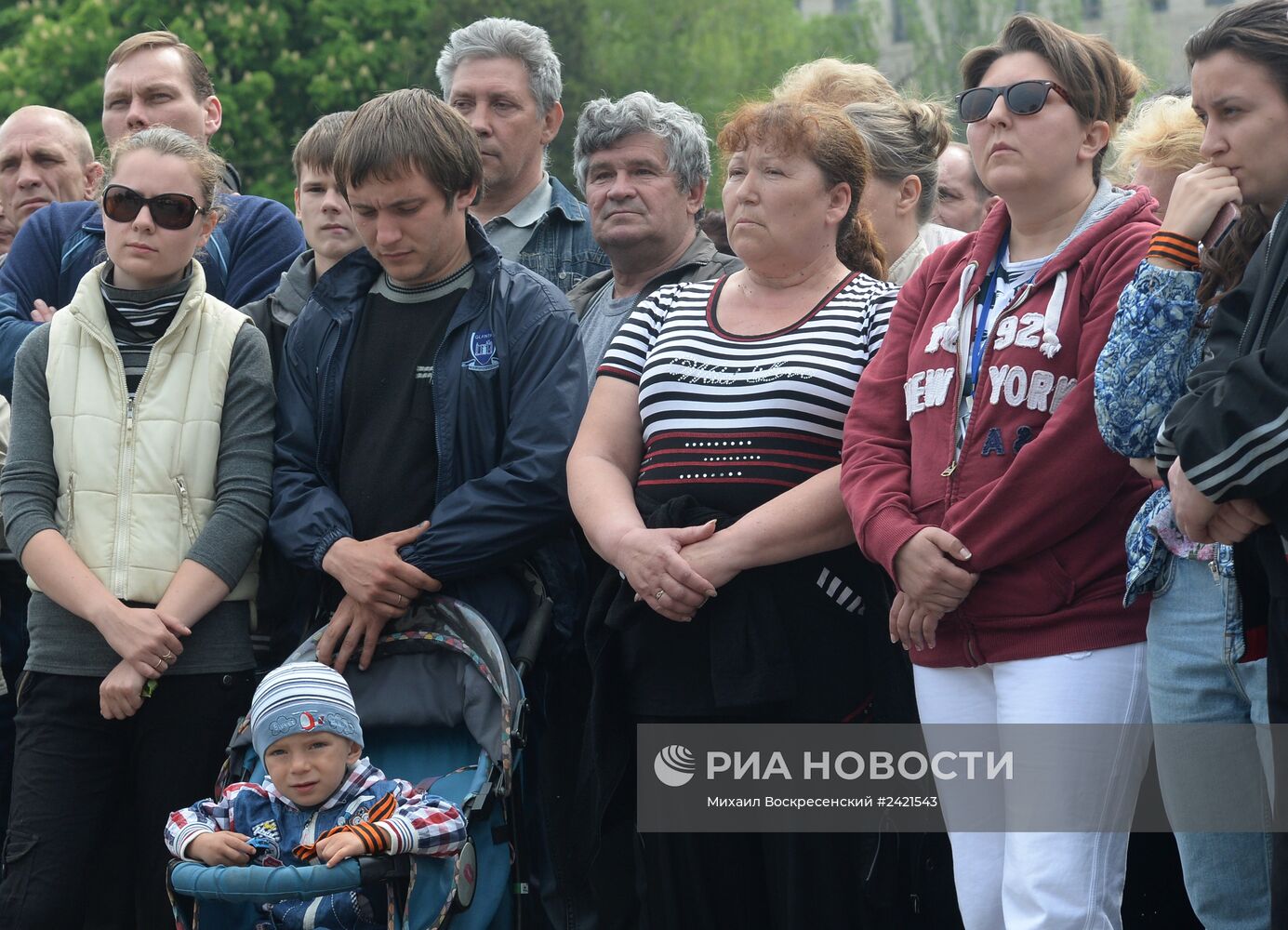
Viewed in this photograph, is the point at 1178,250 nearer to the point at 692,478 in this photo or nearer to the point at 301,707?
the point at 692,478

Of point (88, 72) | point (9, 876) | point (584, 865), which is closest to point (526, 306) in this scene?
point (584, 865)

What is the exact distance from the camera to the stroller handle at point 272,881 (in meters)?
3.67

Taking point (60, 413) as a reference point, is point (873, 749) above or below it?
below

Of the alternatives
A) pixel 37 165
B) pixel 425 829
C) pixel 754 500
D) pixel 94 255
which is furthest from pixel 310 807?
pixel 37 165

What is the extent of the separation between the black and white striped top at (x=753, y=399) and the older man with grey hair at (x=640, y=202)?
0.83 metres

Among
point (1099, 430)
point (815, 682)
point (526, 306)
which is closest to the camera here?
point (1099, 430)

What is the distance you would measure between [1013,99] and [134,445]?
8.62ft

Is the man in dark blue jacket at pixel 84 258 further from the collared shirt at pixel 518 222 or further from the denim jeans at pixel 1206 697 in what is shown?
the denim jeans at pixel 1206 697

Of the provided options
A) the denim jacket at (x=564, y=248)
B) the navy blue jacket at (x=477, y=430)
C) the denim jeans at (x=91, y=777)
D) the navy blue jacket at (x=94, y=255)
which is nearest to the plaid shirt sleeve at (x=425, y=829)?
the navy blue jacket at (x=477, y=430)

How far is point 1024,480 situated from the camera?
3572 millimetres

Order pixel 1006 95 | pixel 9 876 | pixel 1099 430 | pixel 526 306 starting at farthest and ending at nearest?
pixel 526 306, pixel 9 876, pixel 1006 95, pixel 1099 430

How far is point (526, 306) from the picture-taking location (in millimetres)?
4730

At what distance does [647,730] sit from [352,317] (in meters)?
1.53

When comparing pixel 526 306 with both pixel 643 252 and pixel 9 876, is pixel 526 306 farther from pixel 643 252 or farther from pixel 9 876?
pixel 9 876
